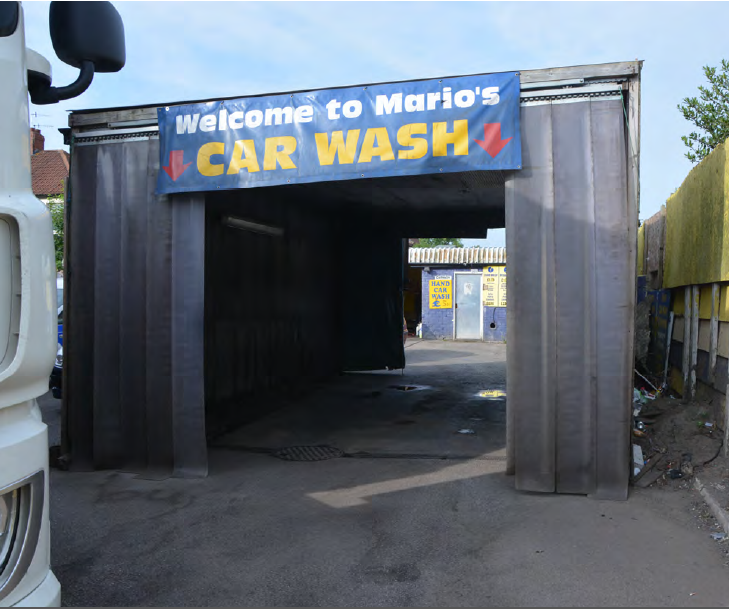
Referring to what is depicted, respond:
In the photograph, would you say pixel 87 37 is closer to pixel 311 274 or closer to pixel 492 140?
pixel 492 140

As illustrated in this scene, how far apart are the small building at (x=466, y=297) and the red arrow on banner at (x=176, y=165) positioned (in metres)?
16.5

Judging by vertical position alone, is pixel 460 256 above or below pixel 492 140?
above

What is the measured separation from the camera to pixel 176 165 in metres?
5.78

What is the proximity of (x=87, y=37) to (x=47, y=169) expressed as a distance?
98.7ft

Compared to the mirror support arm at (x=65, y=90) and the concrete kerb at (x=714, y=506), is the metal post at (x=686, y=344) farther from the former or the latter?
the mirror support arm at (x=65, y=90)

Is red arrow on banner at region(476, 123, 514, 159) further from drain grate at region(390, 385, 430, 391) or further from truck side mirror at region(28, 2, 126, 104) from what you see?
drain grate at region(390, 385, 430, 391)

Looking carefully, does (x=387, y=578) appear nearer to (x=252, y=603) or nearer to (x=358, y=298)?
(x=252, y=603)

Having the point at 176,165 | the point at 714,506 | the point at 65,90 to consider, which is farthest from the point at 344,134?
the point at 714,506

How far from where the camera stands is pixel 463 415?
8.72 m

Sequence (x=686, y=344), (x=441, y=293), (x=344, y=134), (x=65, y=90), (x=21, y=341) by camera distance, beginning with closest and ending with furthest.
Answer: (x=21, y=341) → (x=65, y=90) → (x=344, y=134) → (x=686, y=344) → (x=441, y=293)

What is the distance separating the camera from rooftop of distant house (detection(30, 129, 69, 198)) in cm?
2647

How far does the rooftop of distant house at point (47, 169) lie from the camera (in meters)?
26.5

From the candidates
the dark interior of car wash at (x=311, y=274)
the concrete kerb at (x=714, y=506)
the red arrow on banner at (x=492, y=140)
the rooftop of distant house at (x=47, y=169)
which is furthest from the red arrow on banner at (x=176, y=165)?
the rooftop of distant house at (x=47, y=169)

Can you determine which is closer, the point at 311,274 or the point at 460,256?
the point at 311,274
